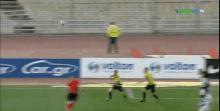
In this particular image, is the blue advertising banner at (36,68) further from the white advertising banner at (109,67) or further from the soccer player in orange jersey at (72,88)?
the soccer player in orange jersey at (72,88)

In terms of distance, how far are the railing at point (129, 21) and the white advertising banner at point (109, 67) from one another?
9055 mm

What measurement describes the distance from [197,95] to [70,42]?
12.1 m

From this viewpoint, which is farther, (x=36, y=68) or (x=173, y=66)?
(x=173, y=66)

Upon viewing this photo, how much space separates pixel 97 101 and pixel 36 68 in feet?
18.2

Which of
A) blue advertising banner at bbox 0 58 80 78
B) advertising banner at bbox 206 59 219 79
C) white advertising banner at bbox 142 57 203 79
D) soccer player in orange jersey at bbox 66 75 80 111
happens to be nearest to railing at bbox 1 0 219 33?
white advertising banner at bbox 142 57 203 79

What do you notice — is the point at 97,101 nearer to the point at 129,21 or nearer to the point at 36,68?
the point at 36,68

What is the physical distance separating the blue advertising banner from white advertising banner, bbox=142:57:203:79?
13.6 ft

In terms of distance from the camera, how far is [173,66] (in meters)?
16.7

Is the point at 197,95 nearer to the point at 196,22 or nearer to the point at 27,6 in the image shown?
the point at 196,22

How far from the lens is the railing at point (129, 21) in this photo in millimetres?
25469

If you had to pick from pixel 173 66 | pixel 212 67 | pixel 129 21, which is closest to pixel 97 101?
pixel 173 66

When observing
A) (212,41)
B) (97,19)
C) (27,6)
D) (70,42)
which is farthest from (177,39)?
(27,6)

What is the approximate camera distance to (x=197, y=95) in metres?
13.8

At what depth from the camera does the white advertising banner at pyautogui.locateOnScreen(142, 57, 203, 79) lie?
16.6 metres
